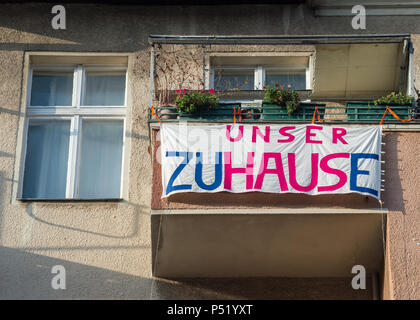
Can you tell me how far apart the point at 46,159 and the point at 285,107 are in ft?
12.8

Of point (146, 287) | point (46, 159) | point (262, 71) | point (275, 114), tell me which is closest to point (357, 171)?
point (275, 114)

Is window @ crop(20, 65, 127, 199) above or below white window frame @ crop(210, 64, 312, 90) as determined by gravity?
below

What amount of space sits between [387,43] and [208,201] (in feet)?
12.4

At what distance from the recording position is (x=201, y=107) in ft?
35.2

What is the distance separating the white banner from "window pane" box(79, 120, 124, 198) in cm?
215

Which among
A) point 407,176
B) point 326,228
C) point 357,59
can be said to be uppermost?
point 357,59

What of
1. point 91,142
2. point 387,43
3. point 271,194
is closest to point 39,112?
point 91,142

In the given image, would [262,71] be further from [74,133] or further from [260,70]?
[74,133]

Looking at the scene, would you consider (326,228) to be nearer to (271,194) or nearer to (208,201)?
(271,194)

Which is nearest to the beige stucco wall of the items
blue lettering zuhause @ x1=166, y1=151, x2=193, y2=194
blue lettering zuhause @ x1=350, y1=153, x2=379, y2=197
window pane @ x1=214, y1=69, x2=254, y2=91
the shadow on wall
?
the shadow on wall

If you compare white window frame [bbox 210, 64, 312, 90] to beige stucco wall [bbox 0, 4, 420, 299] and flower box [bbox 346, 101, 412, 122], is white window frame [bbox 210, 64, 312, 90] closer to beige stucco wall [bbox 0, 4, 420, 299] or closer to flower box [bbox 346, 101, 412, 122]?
beige stucco wall [bbox 0, 4, 420, 299]

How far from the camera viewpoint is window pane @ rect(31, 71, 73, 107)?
12961 mm

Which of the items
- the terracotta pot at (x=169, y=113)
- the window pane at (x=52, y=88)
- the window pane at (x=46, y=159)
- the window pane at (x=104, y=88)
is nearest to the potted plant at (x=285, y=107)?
the terracotta pot at (x=169, y=113)

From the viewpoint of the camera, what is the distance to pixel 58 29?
1327cm
